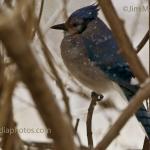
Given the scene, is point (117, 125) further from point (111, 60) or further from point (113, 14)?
point (111, 60)

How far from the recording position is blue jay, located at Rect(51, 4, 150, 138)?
75.0 inches

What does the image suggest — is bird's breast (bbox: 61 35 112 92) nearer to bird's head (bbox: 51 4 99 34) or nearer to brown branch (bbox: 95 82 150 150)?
bird's head (bbox: 51 4 99 34)

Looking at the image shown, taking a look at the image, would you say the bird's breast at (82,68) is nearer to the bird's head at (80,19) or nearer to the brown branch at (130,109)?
the bird's head at (80,19)

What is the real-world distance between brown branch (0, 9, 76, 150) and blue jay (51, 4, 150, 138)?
4.46 feet

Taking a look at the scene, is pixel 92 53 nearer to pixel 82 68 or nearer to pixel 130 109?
pixel 82 68

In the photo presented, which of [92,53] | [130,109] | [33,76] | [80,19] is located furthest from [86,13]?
[33,76]

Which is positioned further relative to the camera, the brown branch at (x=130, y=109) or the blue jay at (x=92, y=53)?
the blue jay at (x=92, y=53)

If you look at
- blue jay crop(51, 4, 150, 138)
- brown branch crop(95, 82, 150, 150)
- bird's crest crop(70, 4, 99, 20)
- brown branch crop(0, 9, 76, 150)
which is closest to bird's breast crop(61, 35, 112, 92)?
blue jay crop(51, 4, 150, 138)

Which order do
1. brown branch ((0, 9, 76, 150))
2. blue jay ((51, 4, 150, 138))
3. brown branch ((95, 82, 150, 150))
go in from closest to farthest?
brown branch ((0, 9, 76, 150))
brown branch ((95, 82, 150, 150))
blue jay ((51, 4, 150, 138))

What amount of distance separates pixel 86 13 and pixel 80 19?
0.20 ft

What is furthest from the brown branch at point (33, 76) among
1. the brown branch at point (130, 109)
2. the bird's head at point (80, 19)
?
the bird's head at point (80, 19)

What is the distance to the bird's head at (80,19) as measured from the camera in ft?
6.43

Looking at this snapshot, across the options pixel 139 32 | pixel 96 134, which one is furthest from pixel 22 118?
pixel 139 32

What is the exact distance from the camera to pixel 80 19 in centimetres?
207
